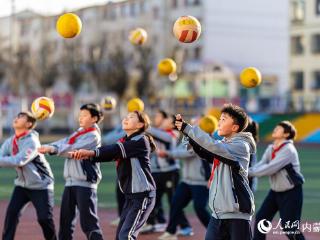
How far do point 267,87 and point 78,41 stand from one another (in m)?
16.9

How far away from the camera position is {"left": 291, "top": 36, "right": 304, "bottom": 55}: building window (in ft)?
223

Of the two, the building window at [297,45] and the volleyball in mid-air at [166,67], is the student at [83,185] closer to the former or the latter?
the volleyball in mid-air at [166,67]

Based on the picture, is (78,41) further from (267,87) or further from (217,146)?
(217,146)

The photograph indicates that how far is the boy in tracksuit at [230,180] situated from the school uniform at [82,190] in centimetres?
245

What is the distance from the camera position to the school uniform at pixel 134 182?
29.1 feet

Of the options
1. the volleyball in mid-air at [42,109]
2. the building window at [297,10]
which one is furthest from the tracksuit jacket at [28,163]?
A: the building window at [297,10]

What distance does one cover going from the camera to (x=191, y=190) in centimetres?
1217

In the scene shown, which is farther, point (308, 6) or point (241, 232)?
point (308, 6)

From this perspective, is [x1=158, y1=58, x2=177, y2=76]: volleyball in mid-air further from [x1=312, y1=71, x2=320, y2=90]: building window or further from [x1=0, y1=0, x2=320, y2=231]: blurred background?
[x1=312, y1=71, x2=320, y2=90]: building window

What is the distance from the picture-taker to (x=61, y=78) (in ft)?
224

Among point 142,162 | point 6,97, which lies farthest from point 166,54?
point 142,162

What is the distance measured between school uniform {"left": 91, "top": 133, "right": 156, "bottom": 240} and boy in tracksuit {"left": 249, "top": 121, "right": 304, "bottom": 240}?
1.76m

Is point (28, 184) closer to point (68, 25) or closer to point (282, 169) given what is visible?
point (68, 25)

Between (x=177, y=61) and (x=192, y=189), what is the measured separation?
160 feet
